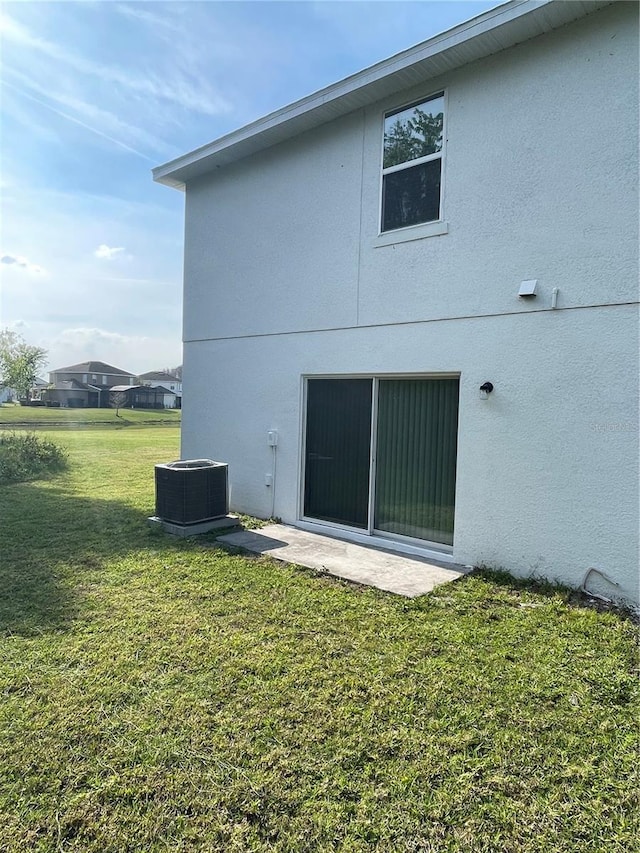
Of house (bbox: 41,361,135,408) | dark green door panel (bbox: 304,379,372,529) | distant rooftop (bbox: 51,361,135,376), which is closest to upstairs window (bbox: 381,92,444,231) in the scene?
dark green door panel (bbox: 304,379,372,529)

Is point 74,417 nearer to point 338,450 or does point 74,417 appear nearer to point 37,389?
point 37,389

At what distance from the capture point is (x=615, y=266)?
16.2ft

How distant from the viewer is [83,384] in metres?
36.3

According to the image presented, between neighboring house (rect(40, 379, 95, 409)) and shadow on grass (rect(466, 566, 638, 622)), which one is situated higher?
neighboring house (rect(40, 379, 95, 409))

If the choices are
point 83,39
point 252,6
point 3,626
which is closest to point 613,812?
point 3,626

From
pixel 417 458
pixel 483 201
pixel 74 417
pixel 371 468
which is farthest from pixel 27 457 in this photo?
pixel 483 201

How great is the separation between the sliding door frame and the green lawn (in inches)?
347

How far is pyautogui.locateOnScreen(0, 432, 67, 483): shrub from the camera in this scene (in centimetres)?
1274

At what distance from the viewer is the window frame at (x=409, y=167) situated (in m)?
6.16

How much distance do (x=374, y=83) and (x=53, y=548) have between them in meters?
7.43

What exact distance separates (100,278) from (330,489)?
10475mm

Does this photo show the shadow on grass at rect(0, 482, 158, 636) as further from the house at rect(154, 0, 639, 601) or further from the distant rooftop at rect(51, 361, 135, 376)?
the distant rooftop at rect(51, 361, 135, 376)

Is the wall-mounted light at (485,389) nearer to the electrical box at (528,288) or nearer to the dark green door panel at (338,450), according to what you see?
the electrical box at (528,288)

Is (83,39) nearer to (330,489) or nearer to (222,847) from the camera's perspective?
(330,489)
